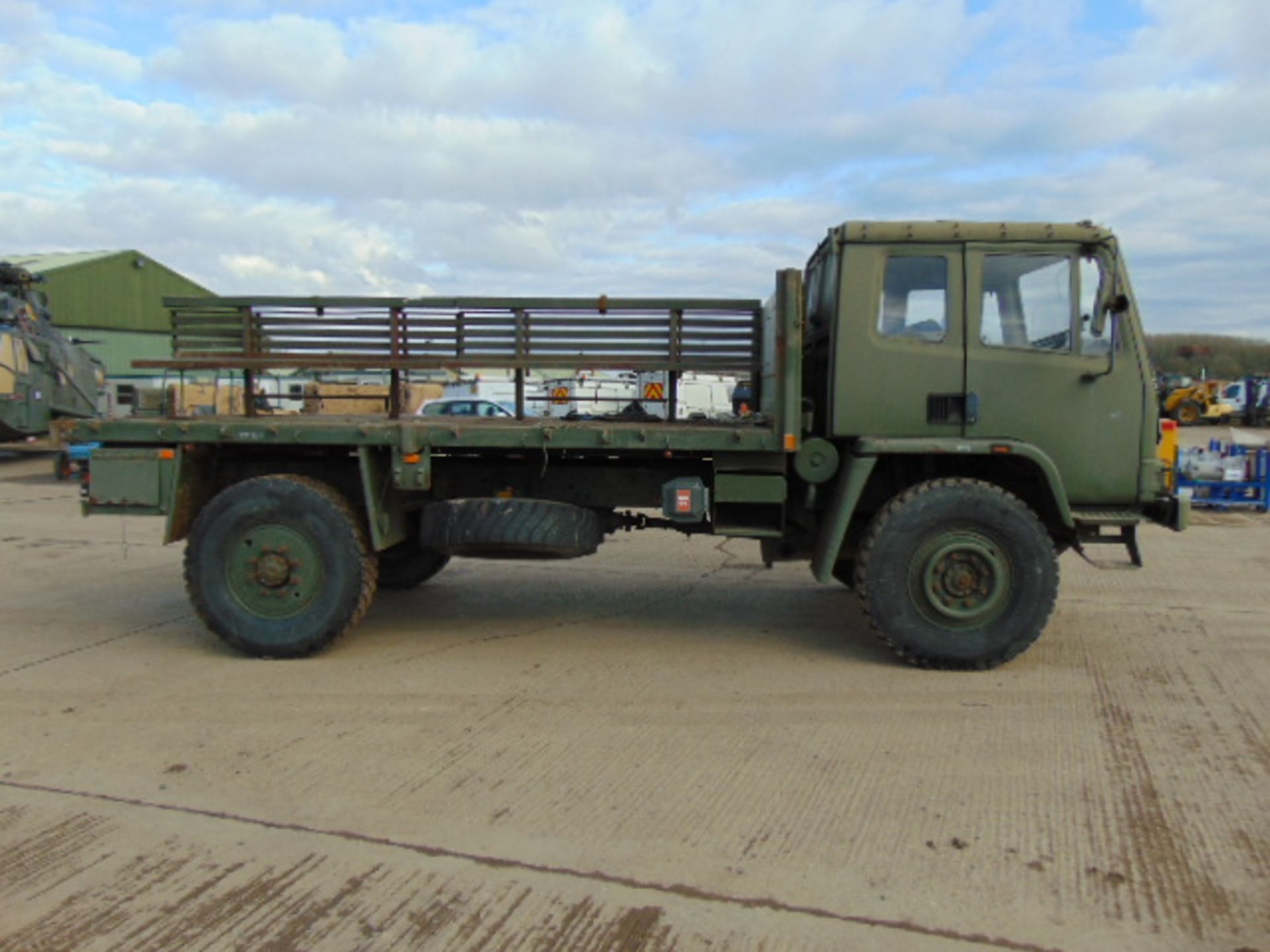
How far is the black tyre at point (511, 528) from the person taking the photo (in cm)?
617

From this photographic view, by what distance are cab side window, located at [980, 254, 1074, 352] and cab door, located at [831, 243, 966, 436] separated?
0.17m

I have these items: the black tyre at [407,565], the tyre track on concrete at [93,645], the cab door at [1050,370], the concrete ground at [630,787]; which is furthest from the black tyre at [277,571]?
the cab door at [1050,370]

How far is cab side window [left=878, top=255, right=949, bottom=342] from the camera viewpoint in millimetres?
5863

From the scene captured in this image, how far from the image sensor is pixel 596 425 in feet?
20.0

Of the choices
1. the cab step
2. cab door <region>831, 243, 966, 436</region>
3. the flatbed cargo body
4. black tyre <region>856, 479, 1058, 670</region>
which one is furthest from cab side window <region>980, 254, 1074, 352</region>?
the flatbed cargo body

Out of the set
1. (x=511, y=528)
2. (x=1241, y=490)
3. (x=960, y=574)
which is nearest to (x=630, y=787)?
(x=511, y=528)

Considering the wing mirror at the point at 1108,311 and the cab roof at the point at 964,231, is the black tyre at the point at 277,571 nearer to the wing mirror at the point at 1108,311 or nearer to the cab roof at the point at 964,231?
the cab roof at the point at 964,231

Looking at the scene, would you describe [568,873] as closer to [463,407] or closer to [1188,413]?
[463,407]

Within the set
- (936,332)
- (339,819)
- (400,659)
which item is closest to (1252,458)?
(936,332)

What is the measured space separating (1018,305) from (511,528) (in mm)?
3385

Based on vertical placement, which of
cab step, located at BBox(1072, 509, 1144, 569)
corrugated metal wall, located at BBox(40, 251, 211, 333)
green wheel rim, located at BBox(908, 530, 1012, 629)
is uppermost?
corrugated metal wall, located at BBox(40, 251, 211, 333)

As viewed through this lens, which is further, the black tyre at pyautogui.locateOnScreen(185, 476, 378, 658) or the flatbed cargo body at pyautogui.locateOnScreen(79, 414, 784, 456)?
the black tyre at pyautogui.locateOnScreen(185, 476, 378, 658)

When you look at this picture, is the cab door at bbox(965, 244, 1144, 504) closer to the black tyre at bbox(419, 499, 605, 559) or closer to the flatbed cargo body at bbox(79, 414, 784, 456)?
the flatbed cargo body at bbox(79, 414, 784, 456)

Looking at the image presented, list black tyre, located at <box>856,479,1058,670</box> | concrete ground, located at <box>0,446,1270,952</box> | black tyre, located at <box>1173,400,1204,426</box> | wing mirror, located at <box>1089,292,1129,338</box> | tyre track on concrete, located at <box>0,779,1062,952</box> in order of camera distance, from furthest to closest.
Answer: black tyre, located at <box>1173,400,1204,426</box> < black tyre, located at <box>856,479,1058,670</box> < wing mirror, located at <box>1089,292,1129,338</box> < concrete ground, located at <box>0,446,1270,952</box> < tyre track on concrete, located at <box>0,779,1062,952</box>
